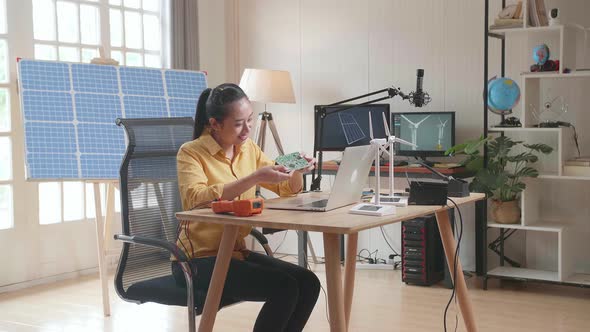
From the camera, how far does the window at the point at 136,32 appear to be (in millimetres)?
5289

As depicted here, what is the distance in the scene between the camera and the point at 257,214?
2.44 m

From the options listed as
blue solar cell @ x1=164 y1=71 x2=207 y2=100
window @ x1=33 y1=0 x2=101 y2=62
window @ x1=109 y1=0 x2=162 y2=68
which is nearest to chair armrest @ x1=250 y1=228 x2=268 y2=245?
blue solar cell @ x1=164 y1=71 x2=207 y2=100

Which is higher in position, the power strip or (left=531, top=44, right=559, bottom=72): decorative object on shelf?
(left=531, top=44, right=559, bottom=72): decorative object on shelf

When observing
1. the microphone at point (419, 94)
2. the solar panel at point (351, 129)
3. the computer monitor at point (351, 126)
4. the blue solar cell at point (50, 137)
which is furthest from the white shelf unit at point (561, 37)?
the blue solar cell at point (50, 137)

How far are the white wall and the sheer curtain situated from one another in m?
0.18

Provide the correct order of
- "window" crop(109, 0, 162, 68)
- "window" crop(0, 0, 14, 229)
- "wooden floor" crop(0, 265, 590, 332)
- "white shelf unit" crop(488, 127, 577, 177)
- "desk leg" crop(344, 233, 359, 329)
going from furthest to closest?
1. "window" crop(109, 0, 162, 68)
2. "window" crop(0, 0, 14, 229)
3. "white shelf unit" crop(488, 127, 577, 177)
4. "wooden floor" crop(0, 265, 590, 332)
5. "desk leg" crop(344, 233, 359, 329)

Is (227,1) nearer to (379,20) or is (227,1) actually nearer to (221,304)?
(379,20)

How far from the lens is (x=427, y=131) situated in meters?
4.89

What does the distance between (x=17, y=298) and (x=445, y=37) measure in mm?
3121

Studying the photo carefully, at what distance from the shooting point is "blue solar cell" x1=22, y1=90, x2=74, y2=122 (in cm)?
399

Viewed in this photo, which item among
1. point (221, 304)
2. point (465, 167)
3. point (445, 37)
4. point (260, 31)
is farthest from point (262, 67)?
point (221, 304)

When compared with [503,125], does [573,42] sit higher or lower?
higher

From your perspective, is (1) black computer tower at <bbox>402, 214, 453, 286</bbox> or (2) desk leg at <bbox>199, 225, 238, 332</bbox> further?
(1) black computer tower at <bbox>402, 214, 453, 286</bbox>

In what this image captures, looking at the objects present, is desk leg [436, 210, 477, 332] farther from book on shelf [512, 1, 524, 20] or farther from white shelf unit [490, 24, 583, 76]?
book on shelf [512, 1, 524, 20]
